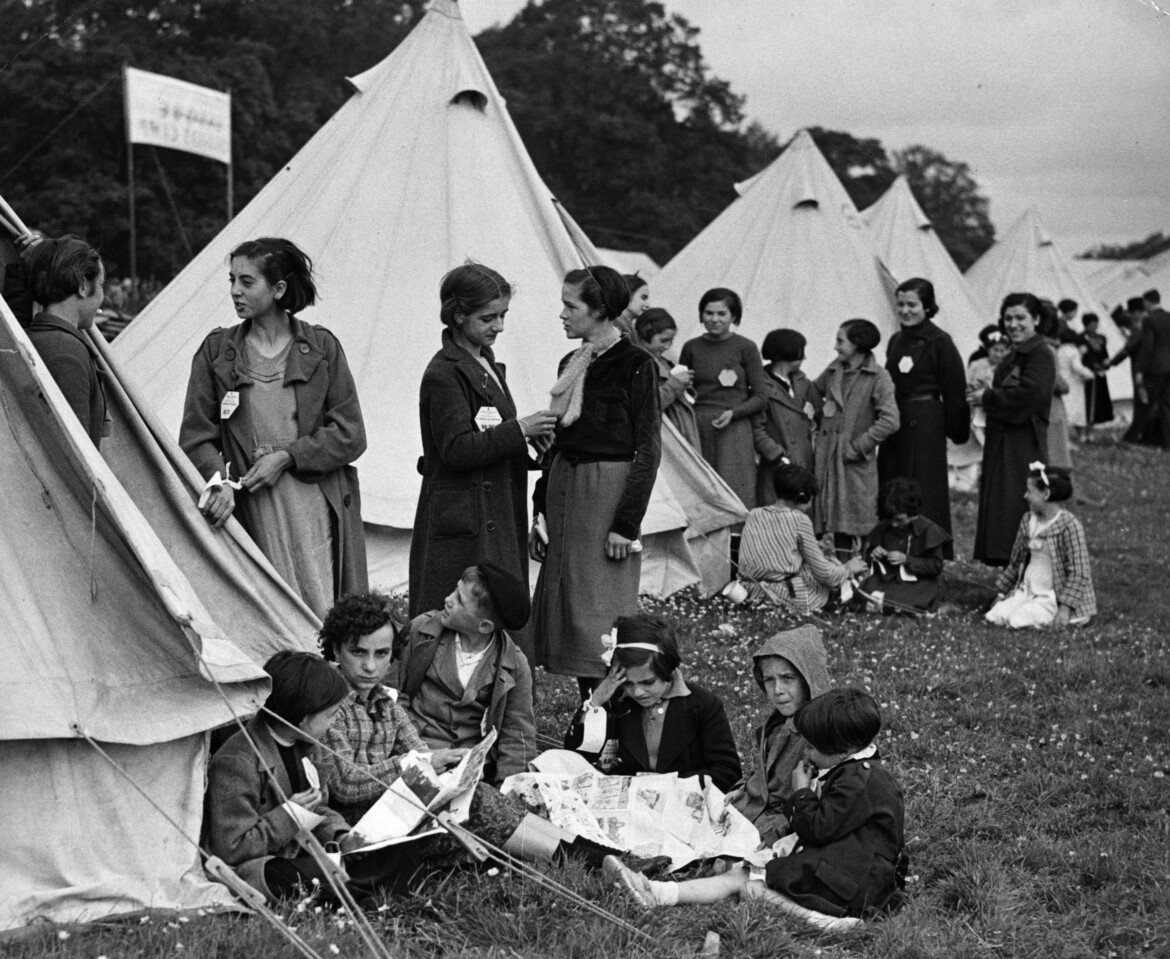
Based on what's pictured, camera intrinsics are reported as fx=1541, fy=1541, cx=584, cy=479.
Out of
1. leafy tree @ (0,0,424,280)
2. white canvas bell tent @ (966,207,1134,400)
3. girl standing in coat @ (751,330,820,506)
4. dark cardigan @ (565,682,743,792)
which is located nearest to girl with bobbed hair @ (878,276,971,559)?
girl standing in coat @ (751,330,820,506)

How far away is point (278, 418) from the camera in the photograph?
526 cm

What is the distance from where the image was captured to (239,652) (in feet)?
13.4

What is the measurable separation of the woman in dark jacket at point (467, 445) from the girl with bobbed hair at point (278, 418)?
0.29 metres

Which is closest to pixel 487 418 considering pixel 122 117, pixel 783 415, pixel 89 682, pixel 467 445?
pixel 467 445

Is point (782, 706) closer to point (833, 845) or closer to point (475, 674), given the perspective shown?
point (833, 845)

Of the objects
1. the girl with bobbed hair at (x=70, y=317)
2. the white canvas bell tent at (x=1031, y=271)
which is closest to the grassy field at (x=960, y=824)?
the girl with bobbed hair at (x=70, y=317)

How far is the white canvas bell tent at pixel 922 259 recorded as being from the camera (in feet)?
53.8

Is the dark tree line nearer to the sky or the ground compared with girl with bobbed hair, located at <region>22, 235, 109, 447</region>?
nearer to the sky

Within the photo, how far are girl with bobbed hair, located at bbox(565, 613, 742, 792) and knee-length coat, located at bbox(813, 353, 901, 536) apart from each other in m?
4.44

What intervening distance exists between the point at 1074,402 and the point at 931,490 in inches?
381

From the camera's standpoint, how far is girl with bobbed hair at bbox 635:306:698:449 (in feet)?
28.0

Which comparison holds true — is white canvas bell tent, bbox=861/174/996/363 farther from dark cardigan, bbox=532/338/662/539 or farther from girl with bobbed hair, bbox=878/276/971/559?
dark cardigan, bbox=532/338/662/539

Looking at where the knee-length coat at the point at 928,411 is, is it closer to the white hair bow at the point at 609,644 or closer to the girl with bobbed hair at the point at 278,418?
the white hair bow at the point at 609,644

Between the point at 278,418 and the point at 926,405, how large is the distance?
16.6 feet
